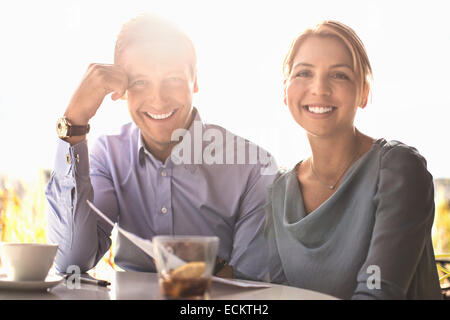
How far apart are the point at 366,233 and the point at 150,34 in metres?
0.97

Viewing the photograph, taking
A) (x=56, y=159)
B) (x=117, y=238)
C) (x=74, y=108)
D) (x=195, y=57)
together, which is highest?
(x=195, y=57)

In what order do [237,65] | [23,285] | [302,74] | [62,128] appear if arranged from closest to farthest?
[23,285], [62,128], [302,74], [237,65]

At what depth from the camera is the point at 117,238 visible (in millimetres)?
1626

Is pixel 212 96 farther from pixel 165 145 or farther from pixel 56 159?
pixel 56 159

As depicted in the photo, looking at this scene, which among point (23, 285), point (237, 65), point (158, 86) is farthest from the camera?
point (237, 65)

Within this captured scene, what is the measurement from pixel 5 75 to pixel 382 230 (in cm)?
214

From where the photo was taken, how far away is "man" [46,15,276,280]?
4.96ft

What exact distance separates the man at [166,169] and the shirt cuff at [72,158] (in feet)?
0.47

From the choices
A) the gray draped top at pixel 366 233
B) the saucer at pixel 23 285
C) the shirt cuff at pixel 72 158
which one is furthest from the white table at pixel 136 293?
the shirt cuff at pixel 72 158

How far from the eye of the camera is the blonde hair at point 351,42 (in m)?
1.37

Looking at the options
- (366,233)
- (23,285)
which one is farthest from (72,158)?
(366,233)

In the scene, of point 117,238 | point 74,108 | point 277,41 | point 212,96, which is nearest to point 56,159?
point 74,108

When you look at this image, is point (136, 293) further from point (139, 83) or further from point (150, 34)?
point (150, 34)

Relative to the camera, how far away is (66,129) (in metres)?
1.32
